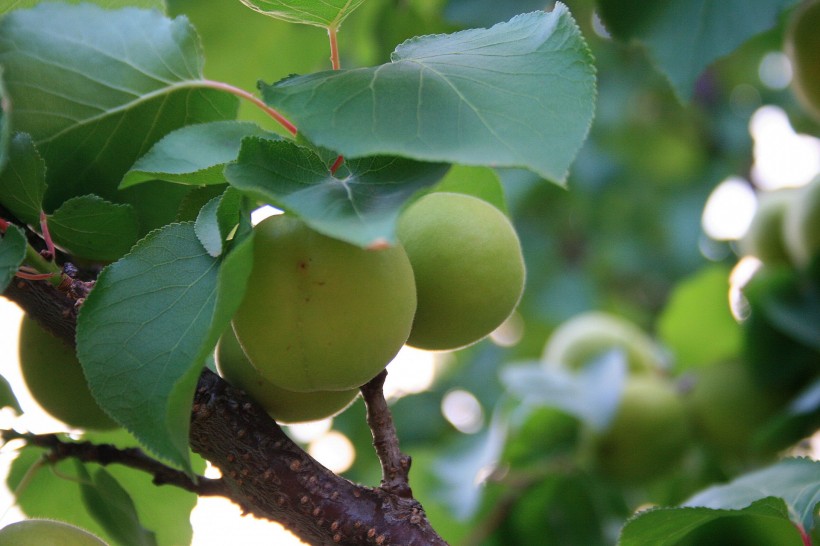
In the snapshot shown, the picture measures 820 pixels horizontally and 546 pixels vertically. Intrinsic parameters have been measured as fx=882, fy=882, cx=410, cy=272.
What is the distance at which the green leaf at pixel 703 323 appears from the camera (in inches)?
57.6

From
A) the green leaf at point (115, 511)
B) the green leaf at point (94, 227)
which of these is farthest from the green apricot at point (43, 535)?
the green leaf at point (94, 227)

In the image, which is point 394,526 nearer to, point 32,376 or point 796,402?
point 32,376

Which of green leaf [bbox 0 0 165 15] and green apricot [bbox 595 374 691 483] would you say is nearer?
green leaf [bbox 0 0 165 15]

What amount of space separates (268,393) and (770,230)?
1026 mm

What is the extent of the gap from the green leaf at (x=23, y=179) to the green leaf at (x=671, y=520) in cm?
46

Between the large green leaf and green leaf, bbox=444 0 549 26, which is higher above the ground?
green leaf, bbox=444 0 549 26

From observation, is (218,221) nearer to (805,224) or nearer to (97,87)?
(97,87)

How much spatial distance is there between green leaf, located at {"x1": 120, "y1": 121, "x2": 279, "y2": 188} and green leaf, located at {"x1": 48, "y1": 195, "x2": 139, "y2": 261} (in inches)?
1.3

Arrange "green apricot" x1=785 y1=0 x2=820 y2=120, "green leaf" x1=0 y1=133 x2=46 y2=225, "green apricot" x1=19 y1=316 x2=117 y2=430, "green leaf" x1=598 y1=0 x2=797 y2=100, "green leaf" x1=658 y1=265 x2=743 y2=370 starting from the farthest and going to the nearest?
1. "green leaf" x1=658 y1=265 x2=743 y2=370
2. "green apricot" x1=785 y1=0 x2=820 y2=120
3. "green leaf" x1=598 y1=0 x2=797 y2=100
4. "green apricot" x1=19 y1=316 x2=117 y2=430
5. "green leaf" x1=0 y1=133 x2=46 y2=225

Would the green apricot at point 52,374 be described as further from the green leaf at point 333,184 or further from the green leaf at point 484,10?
the green leaf at point 484,10

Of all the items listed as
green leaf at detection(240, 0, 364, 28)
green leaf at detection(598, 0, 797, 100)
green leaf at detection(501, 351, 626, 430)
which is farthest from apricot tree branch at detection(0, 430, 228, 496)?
green leaf at detection(501, 351, 626, 430)

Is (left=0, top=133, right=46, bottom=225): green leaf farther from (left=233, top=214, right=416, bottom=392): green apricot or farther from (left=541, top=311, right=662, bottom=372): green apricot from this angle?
(left=541, top=311, right=662, bottom=372): green apricot

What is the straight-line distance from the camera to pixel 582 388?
4.41 ft

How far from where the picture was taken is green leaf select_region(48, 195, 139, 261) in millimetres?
572
